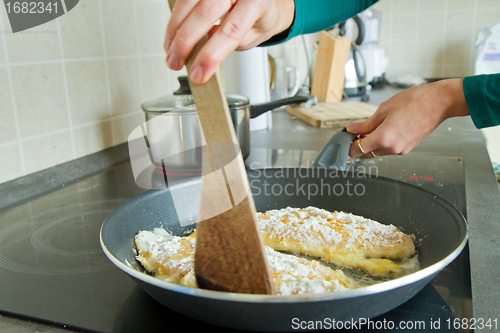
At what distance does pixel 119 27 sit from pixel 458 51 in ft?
7.01

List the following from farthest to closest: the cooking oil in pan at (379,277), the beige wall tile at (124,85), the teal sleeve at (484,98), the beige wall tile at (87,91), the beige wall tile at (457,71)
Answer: the beige wall tile at (457,71) → the beige wall tile at (124,85) → the beige wall tile at (87,91) → the teal sleeve at (484,98) → the cooking oil in pan at (379,277)

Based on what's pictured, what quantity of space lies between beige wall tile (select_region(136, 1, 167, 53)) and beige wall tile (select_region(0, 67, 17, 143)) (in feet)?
1.51

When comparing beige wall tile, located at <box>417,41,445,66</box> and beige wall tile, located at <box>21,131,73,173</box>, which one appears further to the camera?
beige wall tile, located at <box>417,41,445,66</box>

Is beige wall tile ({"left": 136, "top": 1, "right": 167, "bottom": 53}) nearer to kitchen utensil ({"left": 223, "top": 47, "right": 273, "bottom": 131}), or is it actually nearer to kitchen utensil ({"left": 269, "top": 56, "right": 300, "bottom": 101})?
kitchen utensil ({"left": 223, "top": 47, "right": 273, "bottom": 131})

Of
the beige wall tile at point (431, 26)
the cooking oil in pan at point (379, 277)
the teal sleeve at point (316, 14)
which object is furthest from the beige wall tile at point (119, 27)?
the beige wall tile at point (431, 26)

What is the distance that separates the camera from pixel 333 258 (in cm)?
65

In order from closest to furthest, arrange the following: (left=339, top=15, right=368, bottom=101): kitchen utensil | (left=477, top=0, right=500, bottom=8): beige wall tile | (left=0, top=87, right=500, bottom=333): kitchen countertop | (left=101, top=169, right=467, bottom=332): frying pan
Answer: (left=101, top=169, right=467, bottom=332): frying pan < (left=0, top=87, right=500, bottom=333): kitchen countertop < (left=339, top=15, right=368, bottom=101): kitchen utensil < (left=477, top=0, right=500, bottom=8): beige wall tile

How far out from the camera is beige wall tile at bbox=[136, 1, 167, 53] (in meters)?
1.24

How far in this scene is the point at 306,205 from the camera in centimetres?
84

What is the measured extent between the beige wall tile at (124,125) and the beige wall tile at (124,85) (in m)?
0.02

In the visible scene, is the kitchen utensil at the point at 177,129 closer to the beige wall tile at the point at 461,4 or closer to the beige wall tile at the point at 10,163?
the beige wall tile at the point at 10,163

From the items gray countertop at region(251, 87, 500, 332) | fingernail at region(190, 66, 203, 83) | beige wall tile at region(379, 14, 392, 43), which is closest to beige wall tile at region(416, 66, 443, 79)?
beige wall tile at region(379, 14, 392, 43)

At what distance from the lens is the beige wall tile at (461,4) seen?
2410 millimetres

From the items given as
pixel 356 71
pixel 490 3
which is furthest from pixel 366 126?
pixel 490 3
